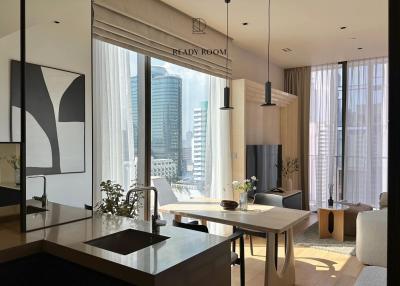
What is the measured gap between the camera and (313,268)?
354cm

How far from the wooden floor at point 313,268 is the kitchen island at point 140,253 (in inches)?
68.3

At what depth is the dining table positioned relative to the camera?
2.62 meters

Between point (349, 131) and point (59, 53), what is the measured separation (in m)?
5.58

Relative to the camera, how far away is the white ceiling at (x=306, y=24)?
355cm

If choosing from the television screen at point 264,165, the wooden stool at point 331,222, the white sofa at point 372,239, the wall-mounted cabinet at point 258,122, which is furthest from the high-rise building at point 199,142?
the white sofa at point 372,239

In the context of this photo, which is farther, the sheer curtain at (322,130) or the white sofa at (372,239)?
the sheer curtain at (322,130)

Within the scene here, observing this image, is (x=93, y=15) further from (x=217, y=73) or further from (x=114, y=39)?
(x=217, y=73)

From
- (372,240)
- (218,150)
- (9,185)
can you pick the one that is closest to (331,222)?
(372,240)

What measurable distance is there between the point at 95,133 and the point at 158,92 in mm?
1104

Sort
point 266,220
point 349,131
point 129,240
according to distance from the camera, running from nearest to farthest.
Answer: point 129,240, point 266,220, point 349,131

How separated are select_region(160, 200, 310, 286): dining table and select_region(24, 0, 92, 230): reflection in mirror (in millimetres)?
1170

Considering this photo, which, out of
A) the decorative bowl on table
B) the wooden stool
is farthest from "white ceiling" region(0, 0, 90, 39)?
the wooden stool

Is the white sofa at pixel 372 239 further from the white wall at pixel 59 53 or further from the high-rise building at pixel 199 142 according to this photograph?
the white wall at pixel 59 53

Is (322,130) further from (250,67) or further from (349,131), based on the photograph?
(250,67)
